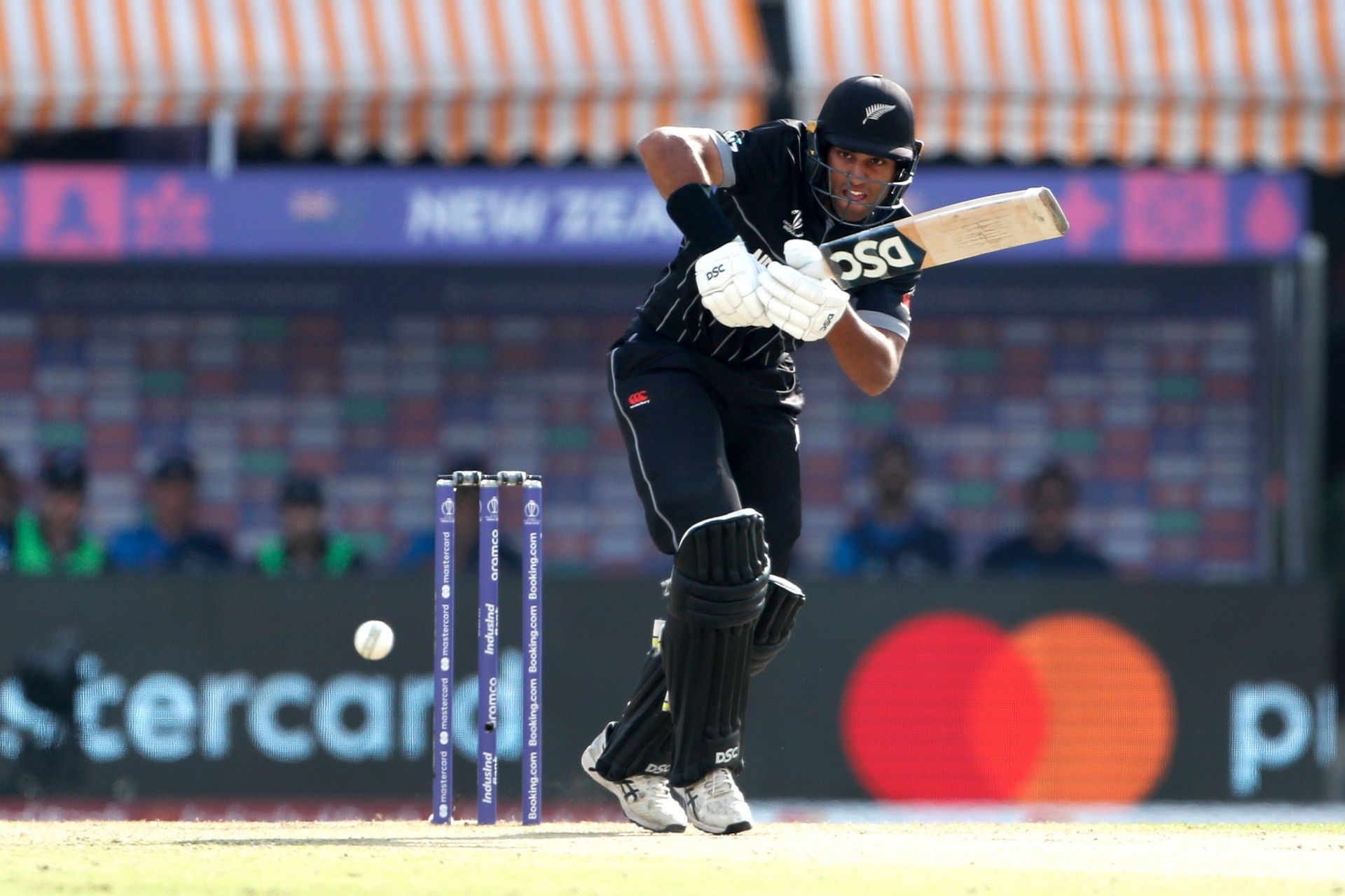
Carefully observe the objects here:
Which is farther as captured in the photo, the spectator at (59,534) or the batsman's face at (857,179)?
the spectator at (59,534)

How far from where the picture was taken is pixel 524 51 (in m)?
9.35

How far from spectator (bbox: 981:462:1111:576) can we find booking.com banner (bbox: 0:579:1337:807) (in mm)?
621

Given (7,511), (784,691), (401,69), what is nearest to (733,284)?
(784,691)

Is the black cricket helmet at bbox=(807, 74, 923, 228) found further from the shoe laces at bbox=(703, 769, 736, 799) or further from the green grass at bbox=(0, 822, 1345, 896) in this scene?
the green grass at bbox=(0, 822, 1345, 896)

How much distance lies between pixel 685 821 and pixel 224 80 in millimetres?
5535

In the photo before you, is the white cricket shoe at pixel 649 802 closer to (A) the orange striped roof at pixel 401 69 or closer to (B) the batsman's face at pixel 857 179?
(B) the batsman's face at pixel 857 179

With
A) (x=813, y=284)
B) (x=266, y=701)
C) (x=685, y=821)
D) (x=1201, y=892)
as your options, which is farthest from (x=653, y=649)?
(x=266, y=701)

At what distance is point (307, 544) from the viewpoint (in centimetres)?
812

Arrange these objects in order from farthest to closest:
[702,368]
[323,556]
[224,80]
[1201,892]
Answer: [224,80] → [323,556] → [702,368] → [1201,892]

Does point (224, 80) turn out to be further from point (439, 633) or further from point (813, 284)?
point (813, 284)

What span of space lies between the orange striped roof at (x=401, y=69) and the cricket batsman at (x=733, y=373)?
450 centimetres

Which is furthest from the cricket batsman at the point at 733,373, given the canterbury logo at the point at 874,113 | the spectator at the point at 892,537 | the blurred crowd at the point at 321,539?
the spectator at the point at 892,537

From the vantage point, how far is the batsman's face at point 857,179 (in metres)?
4.44

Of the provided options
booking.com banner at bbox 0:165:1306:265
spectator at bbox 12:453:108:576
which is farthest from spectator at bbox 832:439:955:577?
spectator at bbox 12:453:108:576
